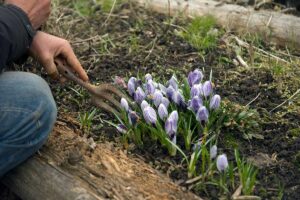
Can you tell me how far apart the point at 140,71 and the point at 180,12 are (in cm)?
100

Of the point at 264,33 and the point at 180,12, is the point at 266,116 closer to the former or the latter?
the point at 264,33

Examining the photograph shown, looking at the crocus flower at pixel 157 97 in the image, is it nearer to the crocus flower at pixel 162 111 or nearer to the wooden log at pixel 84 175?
the crocus flower at pixel 162 111

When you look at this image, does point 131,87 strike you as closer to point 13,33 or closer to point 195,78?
point 195,78

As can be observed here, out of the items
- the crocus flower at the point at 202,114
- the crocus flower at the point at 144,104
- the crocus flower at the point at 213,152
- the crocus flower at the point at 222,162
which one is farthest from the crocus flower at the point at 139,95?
the crocus flower at the point at 222,162

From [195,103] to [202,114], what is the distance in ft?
0.21

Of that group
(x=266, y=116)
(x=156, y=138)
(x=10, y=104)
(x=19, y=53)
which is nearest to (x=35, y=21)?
(x=19, y=53)

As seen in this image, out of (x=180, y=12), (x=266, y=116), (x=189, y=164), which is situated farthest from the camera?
(x=180, y=12)

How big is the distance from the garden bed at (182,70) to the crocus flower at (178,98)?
222mm

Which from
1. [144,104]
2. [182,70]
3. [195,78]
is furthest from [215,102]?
[182,70]

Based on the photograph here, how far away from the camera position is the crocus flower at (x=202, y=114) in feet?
8.41

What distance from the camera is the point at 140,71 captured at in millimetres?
3508

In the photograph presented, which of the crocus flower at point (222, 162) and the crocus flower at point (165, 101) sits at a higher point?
the crocus flower at point (165, 101)

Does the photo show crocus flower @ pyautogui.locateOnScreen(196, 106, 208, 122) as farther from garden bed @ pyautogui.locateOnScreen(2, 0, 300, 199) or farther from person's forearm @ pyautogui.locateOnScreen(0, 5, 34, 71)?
person's forearm @ pyautogui.locateOnScreen(0, 5, 34, 71)

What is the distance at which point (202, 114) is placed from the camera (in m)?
2.58
